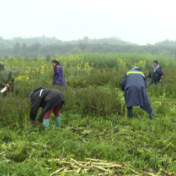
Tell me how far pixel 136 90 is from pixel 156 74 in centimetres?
465

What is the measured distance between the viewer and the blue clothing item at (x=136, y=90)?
5.46m

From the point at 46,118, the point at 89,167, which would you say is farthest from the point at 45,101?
the point at 89,167

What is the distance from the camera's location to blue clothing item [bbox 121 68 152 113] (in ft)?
17.9

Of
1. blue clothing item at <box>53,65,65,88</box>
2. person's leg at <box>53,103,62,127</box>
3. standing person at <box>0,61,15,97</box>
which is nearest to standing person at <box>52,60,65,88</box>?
blue clothing item at <box>53,65,65,88</box>

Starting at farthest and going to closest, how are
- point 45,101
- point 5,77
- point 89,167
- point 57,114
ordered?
point 5,77, point 57,114, point 45,101, point 89,167

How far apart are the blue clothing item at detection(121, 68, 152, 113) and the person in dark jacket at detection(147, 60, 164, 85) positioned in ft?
13.4

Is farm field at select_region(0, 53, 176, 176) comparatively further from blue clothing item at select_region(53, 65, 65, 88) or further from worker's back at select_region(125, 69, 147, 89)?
blue clothing item at select_region(53, 65, 65, 88)

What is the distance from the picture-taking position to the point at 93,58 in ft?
63.6

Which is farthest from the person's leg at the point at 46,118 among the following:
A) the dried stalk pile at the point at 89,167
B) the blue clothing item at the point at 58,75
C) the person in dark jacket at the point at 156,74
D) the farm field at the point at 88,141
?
the person in dark jacket at the point at 156,74

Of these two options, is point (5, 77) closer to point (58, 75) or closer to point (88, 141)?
point (58, 75)

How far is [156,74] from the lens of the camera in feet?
31.7

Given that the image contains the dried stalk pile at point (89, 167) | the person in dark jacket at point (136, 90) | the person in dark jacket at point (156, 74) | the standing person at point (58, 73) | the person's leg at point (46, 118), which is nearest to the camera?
the dried stalk pile at point (89, 167)

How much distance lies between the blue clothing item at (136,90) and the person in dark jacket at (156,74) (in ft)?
13.4

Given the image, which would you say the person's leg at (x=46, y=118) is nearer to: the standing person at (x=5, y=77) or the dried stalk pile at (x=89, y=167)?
the dried stalk pile at (x=89, y=167)
